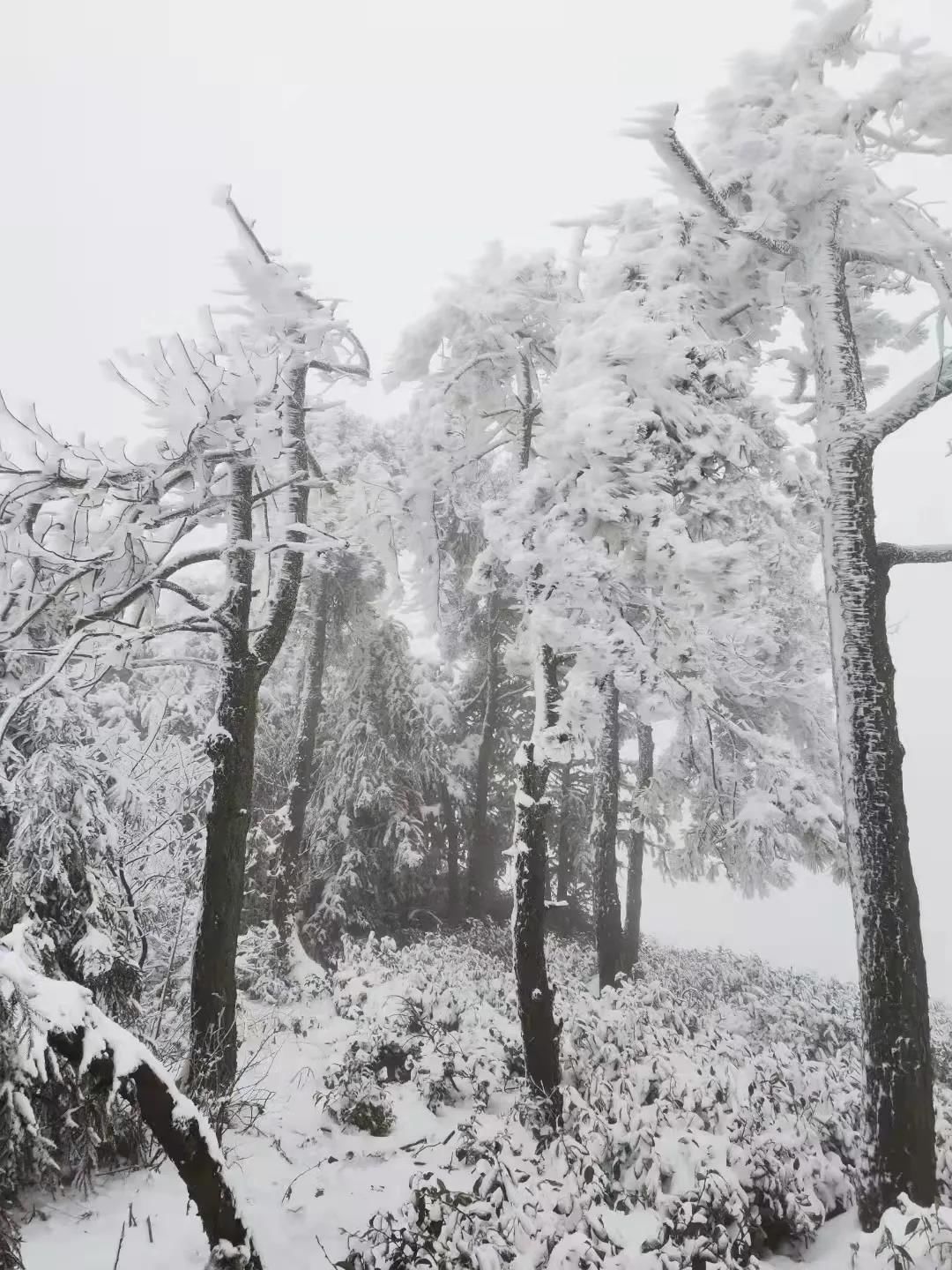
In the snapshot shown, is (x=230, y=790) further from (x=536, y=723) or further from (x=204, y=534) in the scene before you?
(x=536, y=723)

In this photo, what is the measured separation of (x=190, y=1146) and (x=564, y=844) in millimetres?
16280

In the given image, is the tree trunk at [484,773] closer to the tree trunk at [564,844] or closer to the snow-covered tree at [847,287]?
the tree trunk at [564,844]

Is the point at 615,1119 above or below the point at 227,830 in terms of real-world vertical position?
below

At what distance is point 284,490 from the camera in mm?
8852

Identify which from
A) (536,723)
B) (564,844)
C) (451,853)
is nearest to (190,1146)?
(536,723)

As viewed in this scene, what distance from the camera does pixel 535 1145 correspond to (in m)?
6.17

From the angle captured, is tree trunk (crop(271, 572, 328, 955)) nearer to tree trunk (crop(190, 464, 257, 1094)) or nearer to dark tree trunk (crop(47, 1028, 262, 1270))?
tree trunk (crop(190, 464, 257, 1094))

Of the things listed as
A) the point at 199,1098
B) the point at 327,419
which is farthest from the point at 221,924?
the point at 327,419

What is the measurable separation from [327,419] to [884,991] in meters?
14.1

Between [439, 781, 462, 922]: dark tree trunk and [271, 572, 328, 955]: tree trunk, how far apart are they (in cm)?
338

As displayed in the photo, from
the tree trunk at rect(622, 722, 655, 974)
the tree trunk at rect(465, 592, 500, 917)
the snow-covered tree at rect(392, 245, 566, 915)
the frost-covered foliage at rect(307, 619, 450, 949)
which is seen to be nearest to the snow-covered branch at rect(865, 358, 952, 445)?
the snow-covered tree at rect(392, 245, 566, 915)

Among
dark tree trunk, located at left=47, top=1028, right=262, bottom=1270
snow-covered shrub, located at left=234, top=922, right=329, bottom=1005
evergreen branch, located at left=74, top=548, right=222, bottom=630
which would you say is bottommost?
snow-covered shrub, located at left=234, top=922, right=329, bottom=1005

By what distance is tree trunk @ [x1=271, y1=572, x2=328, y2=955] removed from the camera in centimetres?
1322

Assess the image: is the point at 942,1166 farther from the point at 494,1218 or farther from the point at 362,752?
the point at 362,752
